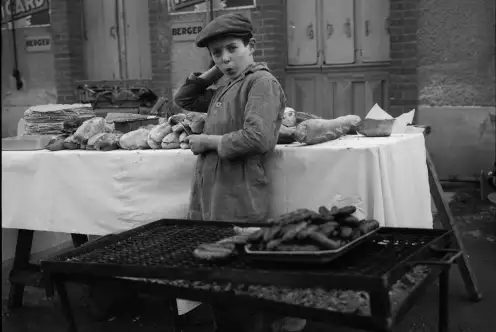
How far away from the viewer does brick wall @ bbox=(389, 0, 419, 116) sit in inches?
303

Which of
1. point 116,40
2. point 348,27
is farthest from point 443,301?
point 116,40

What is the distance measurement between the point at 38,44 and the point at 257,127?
8199 millimetres

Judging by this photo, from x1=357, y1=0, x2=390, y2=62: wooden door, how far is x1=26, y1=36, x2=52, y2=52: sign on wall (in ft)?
16.3

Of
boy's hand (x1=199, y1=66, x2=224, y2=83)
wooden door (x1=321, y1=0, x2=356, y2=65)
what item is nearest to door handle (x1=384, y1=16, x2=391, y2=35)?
wooden door (x1=321, y1=0, x2=356, y2=65)

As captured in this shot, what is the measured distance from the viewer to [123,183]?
13.0 feet

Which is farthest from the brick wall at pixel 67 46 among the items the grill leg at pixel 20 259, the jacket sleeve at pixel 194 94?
the jacket sleeve at pixel 194 94

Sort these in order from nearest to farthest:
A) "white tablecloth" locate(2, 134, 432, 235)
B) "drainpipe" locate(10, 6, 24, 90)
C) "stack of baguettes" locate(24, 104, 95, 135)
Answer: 1. "white tablecloth" locate(2, 134, 432, 235)
2. "stack of baguettes" locate(24, 104, 95, 135)
3. "drainpipe" locate(10, 6, 24, 90)

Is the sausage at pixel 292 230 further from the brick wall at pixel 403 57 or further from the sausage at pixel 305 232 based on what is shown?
the brick wall at pixel 403 57

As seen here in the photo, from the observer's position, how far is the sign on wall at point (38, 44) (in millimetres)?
10195

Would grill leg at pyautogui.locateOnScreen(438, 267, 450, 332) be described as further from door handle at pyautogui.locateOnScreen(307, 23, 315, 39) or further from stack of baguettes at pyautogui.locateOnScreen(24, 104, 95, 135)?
door handle at pyautogui.locateOnScreen(307, 23, 315, 39)

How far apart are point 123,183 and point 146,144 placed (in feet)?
0.98

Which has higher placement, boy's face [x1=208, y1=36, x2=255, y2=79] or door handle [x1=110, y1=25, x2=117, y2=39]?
door handle [x1=110, y1=25, x2=117, y2=39]

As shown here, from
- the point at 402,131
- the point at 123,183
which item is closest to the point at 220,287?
the point at 123,183

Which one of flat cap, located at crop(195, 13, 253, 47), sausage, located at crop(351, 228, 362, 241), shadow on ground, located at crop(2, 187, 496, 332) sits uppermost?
flat cap, located at crop(195, 13, 253, 47)
